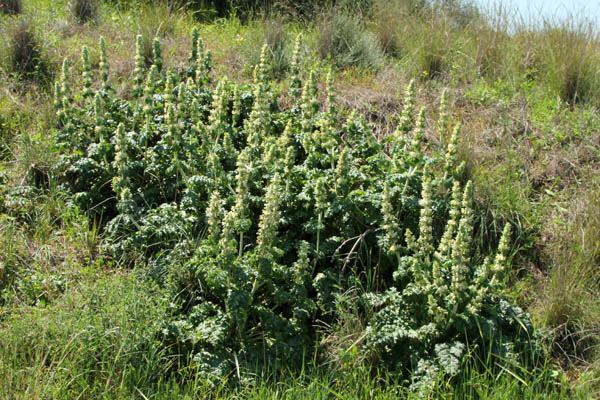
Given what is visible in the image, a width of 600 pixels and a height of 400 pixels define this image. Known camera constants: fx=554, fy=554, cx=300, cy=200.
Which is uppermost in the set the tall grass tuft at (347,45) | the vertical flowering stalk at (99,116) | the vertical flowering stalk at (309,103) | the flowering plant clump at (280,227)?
the tall grass tuft at (347,45)

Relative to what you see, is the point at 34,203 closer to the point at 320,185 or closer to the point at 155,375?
the point at 155,375

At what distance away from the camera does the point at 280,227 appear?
4.30 m

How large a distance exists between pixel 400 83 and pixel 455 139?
7.26 ft

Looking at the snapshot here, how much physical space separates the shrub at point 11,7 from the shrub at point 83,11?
0.68 m

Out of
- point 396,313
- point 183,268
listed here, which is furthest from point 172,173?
point 396,313

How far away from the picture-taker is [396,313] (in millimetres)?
3570

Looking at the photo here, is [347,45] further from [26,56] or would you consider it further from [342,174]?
[26,56]

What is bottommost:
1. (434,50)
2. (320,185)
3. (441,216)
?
(441,216)

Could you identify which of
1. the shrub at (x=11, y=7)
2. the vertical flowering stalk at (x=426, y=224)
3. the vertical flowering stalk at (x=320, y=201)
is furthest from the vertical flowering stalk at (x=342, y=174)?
the shrub at (x=11, y=7)

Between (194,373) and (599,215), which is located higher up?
(599,215)

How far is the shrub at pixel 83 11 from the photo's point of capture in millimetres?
7727

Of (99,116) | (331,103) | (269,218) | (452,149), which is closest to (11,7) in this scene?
(99,116)

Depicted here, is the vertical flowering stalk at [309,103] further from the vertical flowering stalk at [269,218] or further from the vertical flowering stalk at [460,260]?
the vertical flowering stalk at [460,260]

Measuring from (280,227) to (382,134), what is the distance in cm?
177
